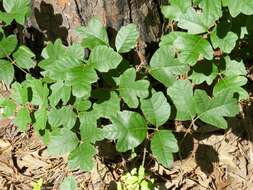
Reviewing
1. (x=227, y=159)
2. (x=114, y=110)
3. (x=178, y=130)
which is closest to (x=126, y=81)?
(x=114, y=110)

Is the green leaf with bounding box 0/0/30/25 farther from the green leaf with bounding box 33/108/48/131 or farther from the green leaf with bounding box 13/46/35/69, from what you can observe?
the green leaf with bounding box 33/108/48/131

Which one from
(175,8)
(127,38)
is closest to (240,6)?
(175,8)

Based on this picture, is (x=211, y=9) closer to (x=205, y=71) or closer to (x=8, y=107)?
(x=205, y=71)

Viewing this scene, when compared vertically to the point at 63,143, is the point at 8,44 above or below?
above

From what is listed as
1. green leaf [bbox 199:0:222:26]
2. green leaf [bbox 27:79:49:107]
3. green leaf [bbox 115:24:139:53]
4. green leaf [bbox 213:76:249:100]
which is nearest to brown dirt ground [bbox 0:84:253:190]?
green leaf [bbox 213:76:249:100]

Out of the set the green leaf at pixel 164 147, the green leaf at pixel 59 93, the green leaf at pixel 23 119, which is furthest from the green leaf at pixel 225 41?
the green leaf at pixel 23 119

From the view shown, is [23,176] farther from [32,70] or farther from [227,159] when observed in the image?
[227,159]
